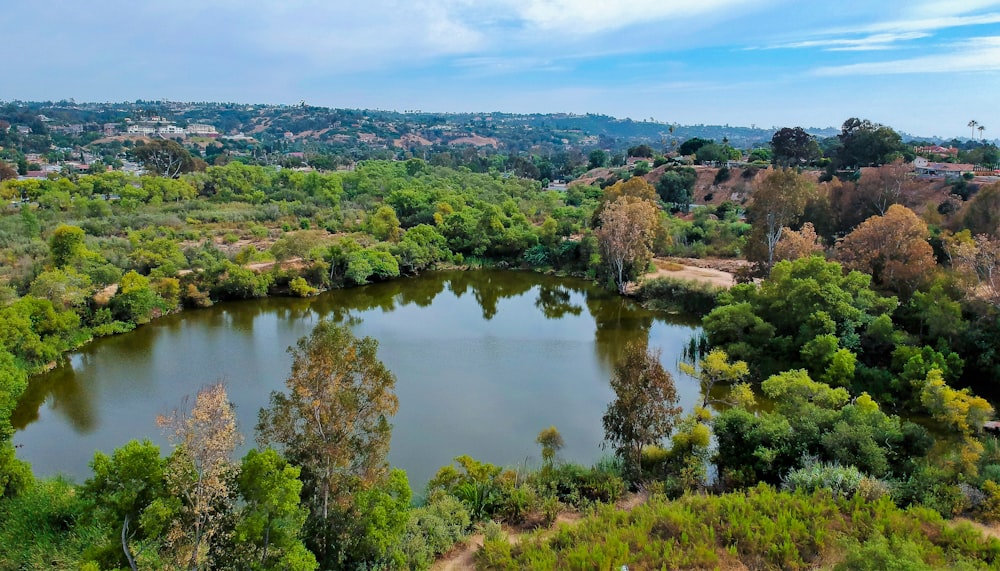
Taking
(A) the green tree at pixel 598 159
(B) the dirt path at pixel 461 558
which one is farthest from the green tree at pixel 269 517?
(A) the green tree at pixel 598 159

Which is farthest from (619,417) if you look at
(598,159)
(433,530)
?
(598,159)

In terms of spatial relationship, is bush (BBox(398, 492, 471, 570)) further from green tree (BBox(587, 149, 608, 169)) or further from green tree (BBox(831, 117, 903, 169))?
green tree (BBox(587, 149, 608, 169))

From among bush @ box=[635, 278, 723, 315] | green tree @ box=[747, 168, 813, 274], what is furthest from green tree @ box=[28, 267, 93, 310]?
green tree @ box=[747, 168, 813, 274]

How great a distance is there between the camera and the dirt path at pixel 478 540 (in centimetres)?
929

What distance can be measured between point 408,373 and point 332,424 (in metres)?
9.78

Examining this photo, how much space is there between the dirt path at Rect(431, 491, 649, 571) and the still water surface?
6.76 feet

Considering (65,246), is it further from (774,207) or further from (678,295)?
(774,207)

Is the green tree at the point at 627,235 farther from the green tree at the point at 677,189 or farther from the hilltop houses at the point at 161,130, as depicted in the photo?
the hilltop houses at the point at 161,130

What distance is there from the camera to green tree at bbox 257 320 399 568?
303 inches

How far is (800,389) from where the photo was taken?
13047 mm

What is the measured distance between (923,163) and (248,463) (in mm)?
45246

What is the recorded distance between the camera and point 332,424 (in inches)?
309

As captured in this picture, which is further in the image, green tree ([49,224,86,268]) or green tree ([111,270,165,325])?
green tree ([49,224,86,268])

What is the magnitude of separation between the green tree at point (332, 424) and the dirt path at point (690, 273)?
1921cm
